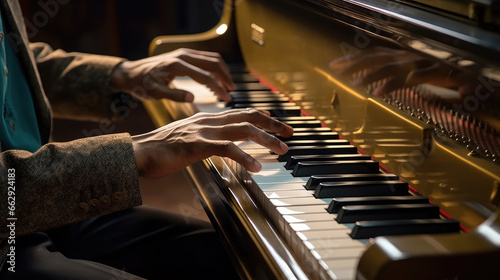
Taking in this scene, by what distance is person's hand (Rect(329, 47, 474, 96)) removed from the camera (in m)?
0.94

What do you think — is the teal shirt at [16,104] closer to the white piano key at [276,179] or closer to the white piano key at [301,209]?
the white piano key at [276,179]

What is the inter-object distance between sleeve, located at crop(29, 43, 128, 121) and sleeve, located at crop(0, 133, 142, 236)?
72cm

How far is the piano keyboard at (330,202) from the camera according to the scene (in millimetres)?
852

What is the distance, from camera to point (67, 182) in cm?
108

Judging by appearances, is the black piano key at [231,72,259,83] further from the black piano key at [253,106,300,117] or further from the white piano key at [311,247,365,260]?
the white piano key at [311,247,365,260]

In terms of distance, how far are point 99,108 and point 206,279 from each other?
0.71 m

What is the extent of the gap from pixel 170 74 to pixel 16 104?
1.45 feet

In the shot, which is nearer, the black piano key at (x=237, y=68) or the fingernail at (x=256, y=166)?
the fingernail at (x=256, y=166)

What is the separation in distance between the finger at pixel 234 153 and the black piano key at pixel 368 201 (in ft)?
0.63

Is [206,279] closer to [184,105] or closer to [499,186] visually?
[184,105]

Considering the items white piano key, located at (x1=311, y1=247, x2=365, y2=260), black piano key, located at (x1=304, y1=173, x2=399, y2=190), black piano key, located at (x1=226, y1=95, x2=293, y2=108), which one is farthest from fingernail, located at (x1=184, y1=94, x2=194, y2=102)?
white piano key, located at (x1=311, y1=247, x2=365, y2=260)

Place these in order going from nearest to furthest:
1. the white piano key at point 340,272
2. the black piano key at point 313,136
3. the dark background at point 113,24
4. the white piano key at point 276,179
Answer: the white piano key at point 340,272 < the white piano key at point 276,179 < the black piano key at point 313,136 < the dark background at point 113,24

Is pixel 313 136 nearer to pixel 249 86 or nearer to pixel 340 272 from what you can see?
pixel 249 86

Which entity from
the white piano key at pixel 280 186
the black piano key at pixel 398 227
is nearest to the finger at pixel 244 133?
the white piano key at pixel 280 186
